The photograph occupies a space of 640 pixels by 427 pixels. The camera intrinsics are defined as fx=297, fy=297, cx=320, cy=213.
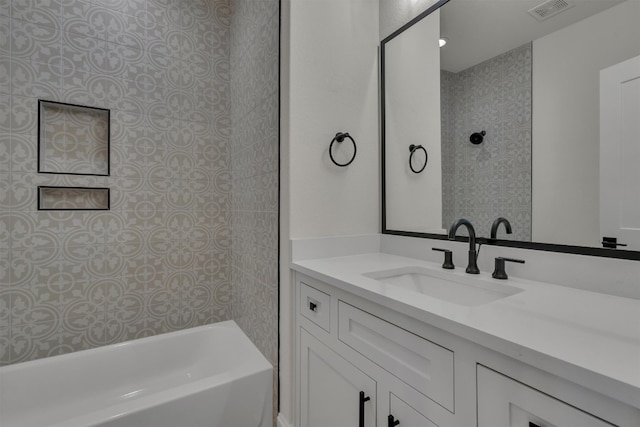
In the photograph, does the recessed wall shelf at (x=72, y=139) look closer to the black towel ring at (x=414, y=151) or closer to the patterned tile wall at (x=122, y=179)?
the patterned tile wall at (x=122, y=179)

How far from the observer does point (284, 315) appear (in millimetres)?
1368

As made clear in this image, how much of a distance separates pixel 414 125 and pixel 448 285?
0.79 metres

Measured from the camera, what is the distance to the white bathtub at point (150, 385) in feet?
3.82

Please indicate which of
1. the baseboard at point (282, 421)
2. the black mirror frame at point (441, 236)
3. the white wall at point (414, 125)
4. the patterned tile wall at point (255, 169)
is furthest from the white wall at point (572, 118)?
the baseboard at point (282, 421)

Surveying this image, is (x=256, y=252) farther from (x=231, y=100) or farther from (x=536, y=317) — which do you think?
(x=536, y=317)

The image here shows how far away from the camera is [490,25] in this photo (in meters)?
1.17

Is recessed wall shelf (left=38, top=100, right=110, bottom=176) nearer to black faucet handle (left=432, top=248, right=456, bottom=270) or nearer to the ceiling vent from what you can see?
black faucet handle (left=432, top=248, right=456, bottom=270)

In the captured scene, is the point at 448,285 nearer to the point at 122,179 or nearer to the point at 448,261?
the point at 448,261

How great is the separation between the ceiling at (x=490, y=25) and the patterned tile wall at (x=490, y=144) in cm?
4

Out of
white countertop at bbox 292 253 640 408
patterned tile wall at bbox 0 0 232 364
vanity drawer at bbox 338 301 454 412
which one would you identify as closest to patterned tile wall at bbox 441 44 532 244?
white countertop at bbox 292 253 640 408

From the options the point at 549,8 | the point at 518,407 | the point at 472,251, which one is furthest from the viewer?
the point at 472,251

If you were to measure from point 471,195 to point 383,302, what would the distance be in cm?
69

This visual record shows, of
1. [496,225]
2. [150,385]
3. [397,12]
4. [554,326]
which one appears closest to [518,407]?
[554,326]

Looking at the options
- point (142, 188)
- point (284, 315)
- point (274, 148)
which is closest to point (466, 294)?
point (284, 315)
